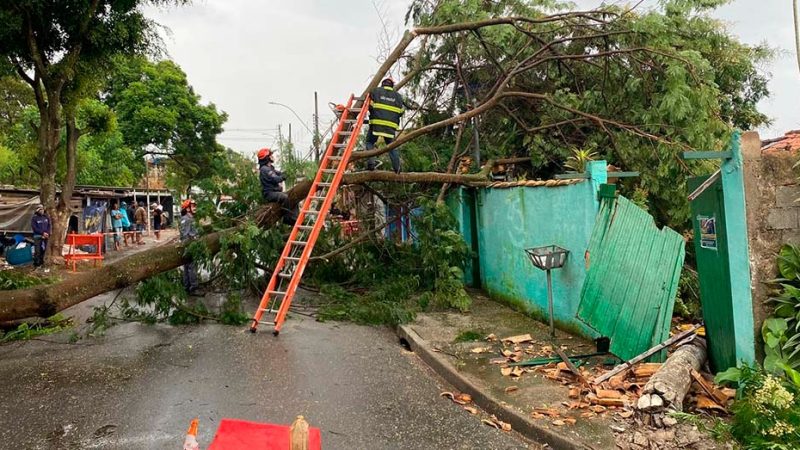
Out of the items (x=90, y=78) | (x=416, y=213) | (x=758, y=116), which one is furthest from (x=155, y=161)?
(x=758, y=116)

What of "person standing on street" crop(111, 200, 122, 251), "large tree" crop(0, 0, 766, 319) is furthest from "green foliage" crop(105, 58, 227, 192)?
"large tree" crop(0, 0, 766, 319)

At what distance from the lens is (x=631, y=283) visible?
5090 mm

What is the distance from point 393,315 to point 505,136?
4.48 m

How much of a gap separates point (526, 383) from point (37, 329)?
6595 mm

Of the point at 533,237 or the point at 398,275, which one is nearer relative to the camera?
the point at 533,237

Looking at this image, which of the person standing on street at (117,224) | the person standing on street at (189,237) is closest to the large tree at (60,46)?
A: the person standing on street at (189,237)

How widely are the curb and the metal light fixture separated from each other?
1428 mm

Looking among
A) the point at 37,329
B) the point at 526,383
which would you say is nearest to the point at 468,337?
the point at 526,383

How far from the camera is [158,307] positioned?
23.2 feet

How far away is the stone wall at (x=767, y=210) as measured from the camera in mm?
3861

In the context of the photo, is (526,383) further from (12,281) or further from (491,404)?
(12,281)

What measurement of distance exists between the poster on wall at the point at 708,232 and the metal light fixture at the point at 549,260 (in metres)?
1.69

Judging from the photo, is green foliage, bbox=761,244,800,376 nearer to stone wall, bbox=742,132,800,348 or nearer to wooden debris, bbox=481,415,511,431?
stone wall, bbox=742,132,800,348

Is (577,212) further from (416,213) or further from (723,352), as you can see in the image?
(416,213)
